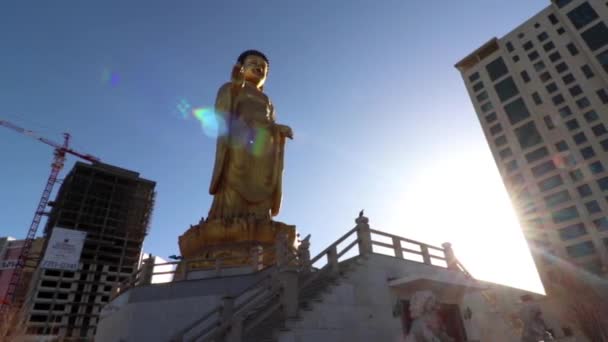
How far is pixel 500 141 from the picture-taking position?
47.1 m

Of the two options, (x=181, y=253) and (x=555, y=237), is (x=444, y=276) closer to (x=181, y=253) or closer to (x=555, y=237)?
(x=181, y=253)

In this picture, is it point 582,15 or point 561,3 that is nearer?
point 582,15

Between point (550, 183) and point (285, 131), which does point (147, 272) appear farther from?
point (550, 183)

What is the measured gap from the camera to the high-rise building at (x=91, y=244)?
5400 cm

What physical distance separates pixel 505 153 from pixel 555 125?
6096 millimetres

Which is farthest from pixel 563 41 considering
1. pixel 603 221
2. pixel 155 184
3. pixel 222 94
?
pixel 155 184

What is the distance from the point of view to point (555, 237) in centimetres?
3906

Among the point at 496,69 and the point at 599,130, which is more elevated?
the point at 496,69

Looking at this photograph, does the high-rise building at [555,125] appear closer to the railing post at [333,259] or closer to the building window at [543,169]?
the building window at [543,169]

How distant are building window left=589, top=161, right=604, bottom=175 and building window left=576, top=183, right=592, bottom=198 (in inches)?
62.8

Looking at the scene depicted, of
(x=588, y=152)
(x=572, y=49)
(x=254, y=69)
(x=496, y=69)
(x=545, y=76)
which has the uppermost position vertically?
(x=496, y=69)

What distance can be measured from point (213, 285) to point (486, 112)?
49.0 m

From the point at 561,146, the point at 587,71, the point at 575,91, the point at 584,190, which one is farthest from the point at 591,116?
the point at 584,190

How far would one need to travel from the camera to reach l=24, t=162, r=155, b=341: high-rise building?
2126 inches
